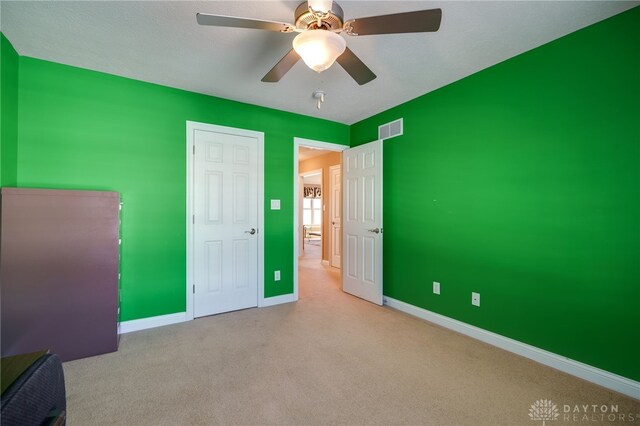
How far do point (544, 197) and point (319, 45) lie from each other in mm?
2127

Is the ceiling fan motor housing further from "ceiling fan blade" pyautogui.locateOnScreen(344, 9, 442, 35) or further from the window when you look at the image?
the window

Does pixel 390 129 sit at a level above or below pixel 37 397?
above

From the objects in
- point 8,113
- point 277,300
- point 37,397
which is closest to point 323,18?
point 37,397

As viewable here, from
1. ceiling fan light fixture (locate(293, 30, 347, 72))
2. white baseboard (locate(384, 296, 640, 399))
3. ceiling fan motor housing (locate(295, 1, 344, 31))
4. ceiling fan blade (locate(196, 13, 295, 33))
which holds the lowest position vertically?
white baseboard (locate(384, 296, 640, 399))

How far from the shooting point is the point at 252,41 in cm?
225

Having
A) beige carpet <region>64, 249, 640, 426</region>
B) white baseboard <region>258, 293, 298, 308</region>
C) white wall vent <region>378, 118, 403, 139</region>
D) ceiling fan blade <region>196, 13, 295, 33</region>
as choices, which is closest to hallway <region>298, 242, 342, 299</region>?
white baseboard <region>258, 293, 298, 308</region>

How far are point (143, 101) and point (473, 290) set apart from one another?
151 inches

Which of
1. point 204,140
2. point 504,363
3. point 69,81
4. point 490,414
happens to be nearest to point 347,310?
point 504,363

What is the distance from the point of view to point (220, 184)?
11.1ft

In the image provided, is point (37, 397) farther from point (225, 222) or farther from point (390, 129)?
point (390, 129)

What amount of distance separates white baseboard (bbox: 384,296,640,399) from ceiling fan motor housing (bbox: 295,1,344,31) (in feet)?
9.29

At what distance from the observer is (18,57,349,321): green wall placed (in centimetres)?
254

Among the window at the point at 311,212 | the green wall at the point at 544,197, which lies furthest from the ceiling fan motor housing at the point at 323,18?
the window at the point at 311,212
